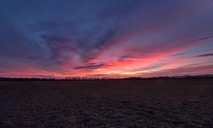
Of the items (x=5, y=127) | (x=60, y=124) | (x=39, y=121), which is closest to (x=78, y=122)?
(x=60, y=124)

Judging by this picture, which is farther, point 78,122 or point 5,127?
point 78,122

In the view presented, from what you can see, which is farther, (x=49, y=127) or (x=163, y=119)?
(x=163, y=119)

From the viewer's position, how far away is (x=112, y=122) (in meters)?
12.4

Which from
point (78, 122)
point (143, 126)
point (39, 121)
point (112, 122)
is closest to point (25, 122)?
point (39, 121)

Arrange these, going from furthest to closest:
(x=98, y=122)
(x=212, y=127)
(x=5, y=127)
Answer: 1. (x=98, y=122)
2. (x=5, y=127)
3. (x=212, y=127)

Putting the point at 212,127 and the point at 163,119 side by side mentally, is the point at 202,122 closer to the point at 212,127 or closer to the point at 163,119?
the point at 212,127

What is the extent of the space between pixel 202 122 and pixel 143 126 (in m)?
5.19

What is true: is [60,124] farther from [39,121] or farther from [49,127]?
[39,121]

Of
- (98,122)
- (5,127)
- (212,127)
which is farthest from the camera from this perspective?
(98,122)

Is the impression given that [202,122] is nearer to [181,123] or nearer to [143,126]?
[181,123]

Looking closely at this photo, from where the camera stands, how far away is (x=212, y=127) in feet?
35.5

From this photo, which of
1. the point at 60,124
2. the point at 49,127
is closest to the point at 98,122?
the point at 60,124

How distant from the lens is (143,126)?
11273mm

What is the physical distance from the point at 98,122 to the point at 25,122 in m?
6.62
